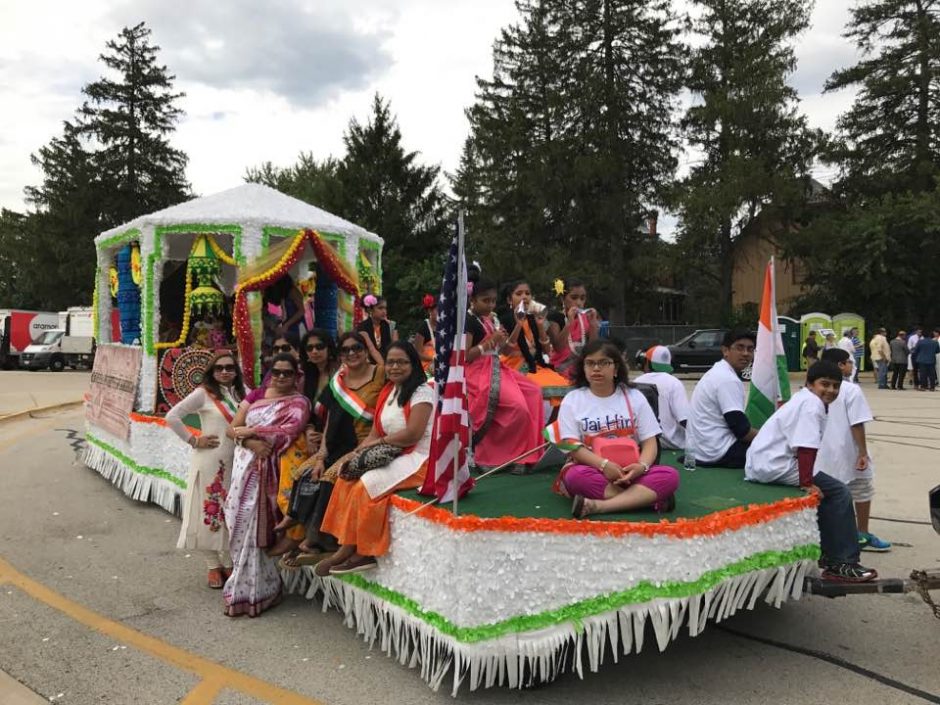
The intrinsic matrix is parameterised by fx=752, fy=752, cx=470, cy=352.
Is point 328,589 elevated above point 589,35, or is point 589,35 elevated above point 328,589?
point 589,35

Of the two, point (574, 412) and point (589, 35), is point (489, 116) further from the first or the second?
point (574, 412)

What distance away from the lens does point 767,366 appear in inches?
207

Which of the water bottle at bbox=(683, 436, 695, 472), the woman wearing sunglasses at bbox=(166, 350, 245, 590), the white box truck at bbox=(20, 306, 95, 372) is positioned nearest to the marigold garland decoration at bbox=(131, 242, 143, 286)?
the woman wearing sunglasses at bbox=(166, 350, 245, 590)

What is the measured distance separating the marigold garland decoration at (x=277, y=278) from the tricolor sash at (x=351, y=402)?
3.90 m

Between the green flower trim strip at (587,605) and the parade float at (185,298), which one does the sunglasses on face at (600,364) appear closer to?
the green flower trim strip at (587,605)

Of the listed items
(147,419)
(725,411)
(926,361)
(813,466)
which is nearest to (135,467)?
(147,419)

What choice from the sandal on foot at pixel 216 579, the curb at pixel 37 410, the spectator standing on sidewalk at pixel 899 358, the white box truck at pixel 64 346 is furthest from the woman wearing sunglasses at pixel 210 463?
the white box truck at pixel 64 346

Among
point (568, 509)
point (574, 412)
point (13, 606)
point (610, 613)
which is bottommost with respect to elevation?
point (13, 606)

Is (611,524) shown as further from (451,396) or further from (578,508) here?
(451,396)

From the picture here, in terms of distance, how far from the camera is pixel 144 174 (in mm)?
37906

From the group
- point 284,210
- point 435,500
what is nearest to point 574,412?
point 435,500

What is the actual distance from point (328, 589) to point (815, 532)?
2.95 metres

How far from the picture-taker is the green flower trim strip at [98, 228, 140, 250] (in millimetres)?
8867

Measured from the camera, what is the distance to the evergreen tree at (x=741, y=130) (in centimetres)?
2667
